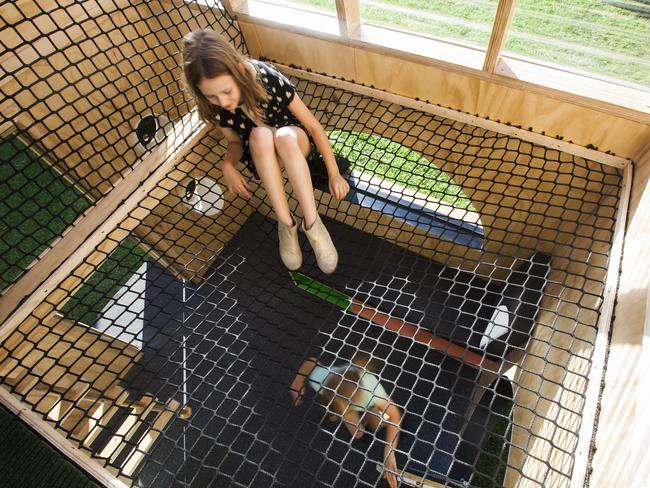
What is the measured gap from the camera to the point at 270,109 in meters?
1.12

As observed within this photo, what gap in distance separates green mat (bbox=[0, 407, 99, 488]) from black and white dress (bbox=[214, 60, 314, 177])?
100 cm

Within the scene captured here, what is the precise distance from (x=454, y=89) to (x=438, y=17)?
19 cm

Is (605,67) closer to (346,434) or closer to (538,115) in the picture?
(538,115)

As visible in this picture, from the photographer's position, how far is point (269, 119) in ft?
3.74

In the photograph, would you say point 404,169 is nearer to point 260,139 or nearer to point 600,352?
point 260,139

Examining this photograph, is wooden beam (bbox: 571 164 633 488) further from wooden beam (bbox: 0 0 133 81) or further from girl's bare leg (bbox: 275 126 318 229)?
wooden beam (bbox: 0 0 133 81)

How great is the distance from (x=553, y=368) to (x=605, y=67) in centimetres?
75

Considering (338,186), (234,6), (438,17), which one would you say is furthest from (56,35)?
(438,17)

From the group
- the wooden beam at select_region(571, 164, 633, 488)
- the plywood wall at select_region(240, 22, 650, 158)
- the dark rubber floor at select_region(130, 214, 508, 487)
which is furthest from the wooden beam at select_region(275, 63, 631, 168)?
the dark rubber floor at select_region(130, 214, 508, 487)

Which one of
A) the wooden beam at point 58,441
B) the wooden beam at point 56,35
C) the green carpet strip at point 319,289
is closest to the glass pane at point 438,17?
the wooden beam at point 56,35

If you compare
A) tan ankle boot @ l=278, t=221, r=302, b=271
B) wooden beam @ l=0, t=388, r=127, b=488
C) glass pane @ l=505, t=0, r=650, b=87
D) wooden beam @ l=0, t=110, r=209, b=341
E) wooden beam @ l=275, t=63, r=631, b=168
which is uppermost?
glass pane @ l=505, t=0, r=650, b=87

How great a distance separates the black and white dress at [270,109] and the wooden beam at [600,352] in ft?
2.67

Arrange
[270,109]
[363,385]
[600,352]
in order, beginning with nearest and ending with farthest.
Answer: [600,352] < [270,109] < [363,385]

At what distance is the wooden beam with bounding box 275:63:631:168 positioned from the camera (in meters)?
1.12
